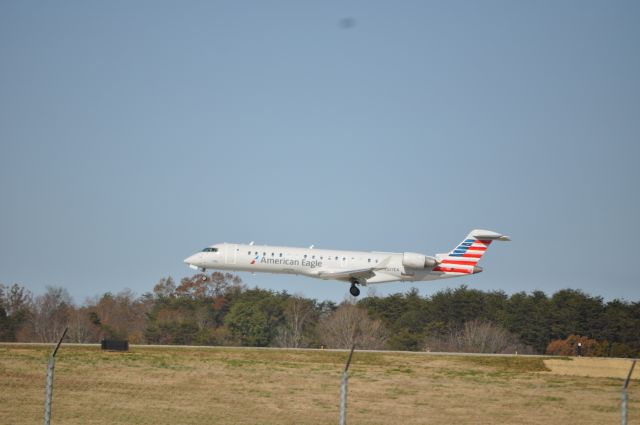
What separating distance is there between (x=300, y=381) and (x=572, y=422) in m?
9.76

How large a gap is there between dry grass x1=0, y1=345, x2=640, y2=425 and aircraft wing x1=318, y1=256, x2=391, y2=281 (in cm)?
1228

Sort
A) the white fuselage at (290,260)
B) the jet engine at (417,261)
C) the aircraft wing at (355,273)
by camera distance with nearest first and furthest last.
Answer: the white fuselage at (290,260) → the aircraft wing at (355,273) → the jet engine at (417,261)

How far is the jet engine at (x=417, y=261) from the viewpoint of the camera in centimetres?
5206

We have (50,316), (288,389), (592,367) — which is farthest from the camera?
(50,316)

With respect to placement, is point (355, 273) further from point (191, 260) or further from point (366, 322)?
point (366, 322)

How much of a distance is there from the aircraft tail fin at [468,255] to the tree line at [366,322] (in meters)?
18.4

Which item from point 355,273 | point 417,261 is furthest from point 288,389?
point 417,261

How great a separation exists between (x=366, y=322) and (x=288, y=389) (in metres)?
54.3

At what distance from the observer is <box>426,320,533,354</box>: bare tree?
72.7 meters

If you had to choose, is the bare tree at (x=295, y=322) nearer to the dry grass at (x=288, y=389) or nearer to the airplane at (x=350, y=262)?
the airplane at (x=350, y=262)

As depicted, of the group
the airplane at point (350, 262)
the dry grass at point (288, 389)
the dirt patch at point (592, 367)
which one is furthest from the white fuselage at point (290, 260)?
the dirt patch at point (592, 367)

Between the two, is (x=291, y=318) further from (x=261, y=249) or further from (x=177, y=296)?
(x=261, y=249)

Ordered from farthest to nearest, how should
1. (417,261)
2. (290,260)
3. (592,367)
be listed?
1. (417,261)
2. (290,260)
3. (592,367)

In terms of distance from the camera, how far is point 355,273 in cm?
5091
